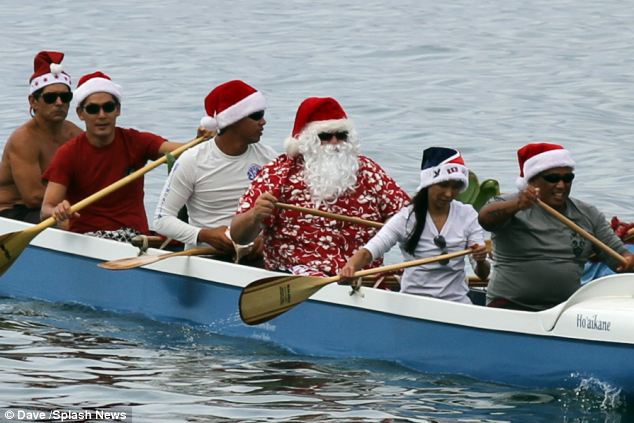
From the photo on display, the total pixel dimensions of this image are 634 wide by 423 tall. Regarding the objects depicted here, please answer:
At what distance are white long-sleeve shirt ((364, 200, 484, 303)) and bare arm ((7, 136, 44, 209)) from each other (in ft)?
10.6

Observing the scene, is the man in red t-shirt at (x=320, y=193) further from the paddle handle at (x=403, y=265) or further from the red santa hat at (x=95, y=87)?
the red santa hat at (x=95, y=87)

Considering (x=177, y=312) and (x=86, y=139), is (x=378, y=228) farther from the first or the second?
(x=86, y=139)

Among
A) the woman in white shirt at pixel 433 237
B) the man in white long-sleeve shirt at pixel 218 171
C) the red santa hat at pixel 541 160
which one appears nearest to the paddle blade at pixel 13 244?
the man in white long-sleeve shirt at pixel 218 171

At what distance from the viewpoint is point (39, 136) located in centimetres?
1140

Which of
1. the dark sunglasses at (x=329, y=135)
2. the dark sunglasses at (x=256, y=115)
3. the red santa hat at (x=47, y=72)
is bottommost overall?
the dark sunglasses at (x=329, y=135)

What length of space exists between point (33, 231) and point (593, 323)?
3.91 m

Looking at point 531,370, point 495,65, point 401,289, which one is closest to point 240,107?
point 401,289

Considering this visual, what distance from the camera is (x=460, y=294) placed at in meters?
9.18

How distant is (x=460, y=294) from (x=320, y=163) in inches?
44.5

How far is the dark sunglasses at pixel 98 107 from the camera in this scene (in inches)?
422

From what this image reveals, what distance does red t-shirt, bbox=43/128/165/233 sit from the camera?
35.4ft

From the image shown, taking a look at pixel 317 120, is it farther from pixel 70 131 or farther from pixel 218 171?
pixel 70 131

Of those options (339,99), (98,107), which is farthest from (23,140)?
(339,99)

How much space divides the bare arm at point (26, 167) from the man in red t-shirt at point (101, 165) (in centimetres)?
51
